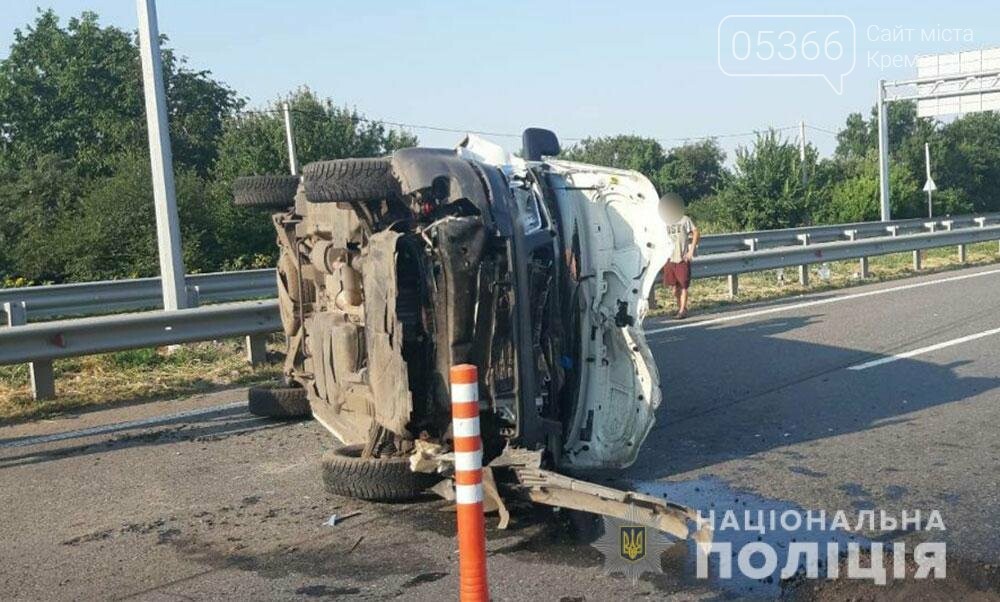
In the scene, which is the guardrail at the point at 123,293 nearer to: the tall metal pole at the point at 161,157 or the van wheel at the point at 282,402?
the tall metal pole at the point at 161,157

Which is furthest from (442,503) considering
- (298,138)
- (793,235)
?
(298,138)

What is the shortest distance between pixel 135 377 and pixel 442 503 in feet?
17.0

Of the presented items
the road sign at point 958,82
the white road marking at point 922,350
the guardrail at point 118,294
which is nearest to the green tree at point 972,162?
the road sign at point 958,82

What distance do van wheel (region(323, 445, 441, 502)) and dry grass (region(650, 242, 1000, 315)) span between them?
8.93 m

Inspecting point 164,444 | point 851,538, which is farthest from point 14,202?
point 851,538

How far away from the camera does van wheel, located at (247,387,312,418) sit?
312 inches

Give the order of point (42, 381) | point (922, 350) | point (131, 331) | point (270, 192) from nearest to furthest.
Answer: point (270, 192) → point (42, 381) → point (131, 331) → point (922, 350)

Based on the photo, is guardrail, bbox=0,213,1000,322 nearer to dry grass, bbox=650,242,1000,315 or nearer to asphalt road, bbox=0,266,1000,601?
dry grass, bbox=650,242,1000,315

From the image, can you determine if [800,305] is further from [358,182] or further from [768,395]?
[358,182]

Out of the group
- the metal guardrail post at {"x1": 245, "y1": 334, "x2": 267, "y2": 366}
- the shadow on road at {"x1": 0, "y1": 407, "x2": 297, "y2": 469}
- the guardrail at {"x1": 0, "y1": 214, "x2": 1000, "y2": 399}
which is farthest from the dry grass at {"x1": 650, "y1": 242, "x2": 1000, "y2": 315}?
the shadow on road at {"x1": 0, "y1": 407, "x2": 297, "y2": 469}

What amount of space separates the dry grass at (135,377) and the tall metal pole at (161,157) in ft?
2.16

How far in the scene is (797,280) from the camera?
59.9ft

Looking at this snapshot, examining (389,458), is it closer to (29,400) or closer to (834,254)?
(29,400)

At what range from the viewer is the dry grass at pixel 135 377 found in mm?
8930
